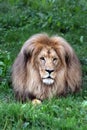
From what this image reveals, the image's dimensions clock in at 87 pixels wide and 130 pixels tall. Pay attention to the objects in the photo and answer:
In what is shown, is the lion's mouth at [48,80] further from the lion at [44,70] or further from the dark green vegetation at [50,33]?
the dark green vegetation at [50,33]

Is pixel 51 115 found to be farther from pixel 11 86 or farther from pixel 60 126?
pixel 11 86

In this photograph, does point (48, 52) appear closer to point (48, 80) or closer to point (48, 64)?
point (48, 64)

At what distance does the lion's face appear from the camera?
7.35 m

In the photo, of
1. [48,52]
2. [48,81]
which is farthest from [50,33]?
[48,81]

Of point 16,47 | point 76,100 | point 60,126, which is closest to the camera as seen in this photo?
point 60,126

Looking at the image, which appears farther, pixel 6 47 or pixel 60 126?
pixel 6 47

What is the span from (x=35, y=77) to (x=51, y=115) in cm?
129

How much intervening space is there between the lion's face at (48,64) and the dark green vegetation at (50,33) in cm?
29

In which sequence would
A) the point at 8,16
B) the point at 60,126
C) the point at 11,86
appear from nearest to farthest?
1. the point at 60,126
2. the point at 11,86
3. the point at 8,16

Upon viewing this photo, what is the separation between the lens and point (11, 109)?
20.6 feet

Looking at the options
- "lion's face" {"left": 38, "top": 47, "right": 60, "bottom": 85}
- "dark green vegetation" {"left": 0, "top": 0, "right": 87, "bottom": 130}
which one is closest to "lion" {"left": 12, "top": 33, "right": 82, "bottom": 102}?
"lion's face" {"left": 38, "top": 47, "right": 60, "bottom": 85}

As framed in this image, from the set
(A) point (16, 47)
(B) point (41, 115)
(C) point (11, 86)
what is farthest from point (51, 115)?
(A) point (16, 47)

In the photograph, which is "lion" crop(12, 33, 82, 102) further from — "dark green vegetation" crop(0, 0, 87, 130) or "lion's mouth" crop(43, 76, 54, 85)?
"dark green vegetation" crop(0, 0, 87, 130)

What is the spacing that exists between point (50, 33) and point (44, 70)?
356cm
